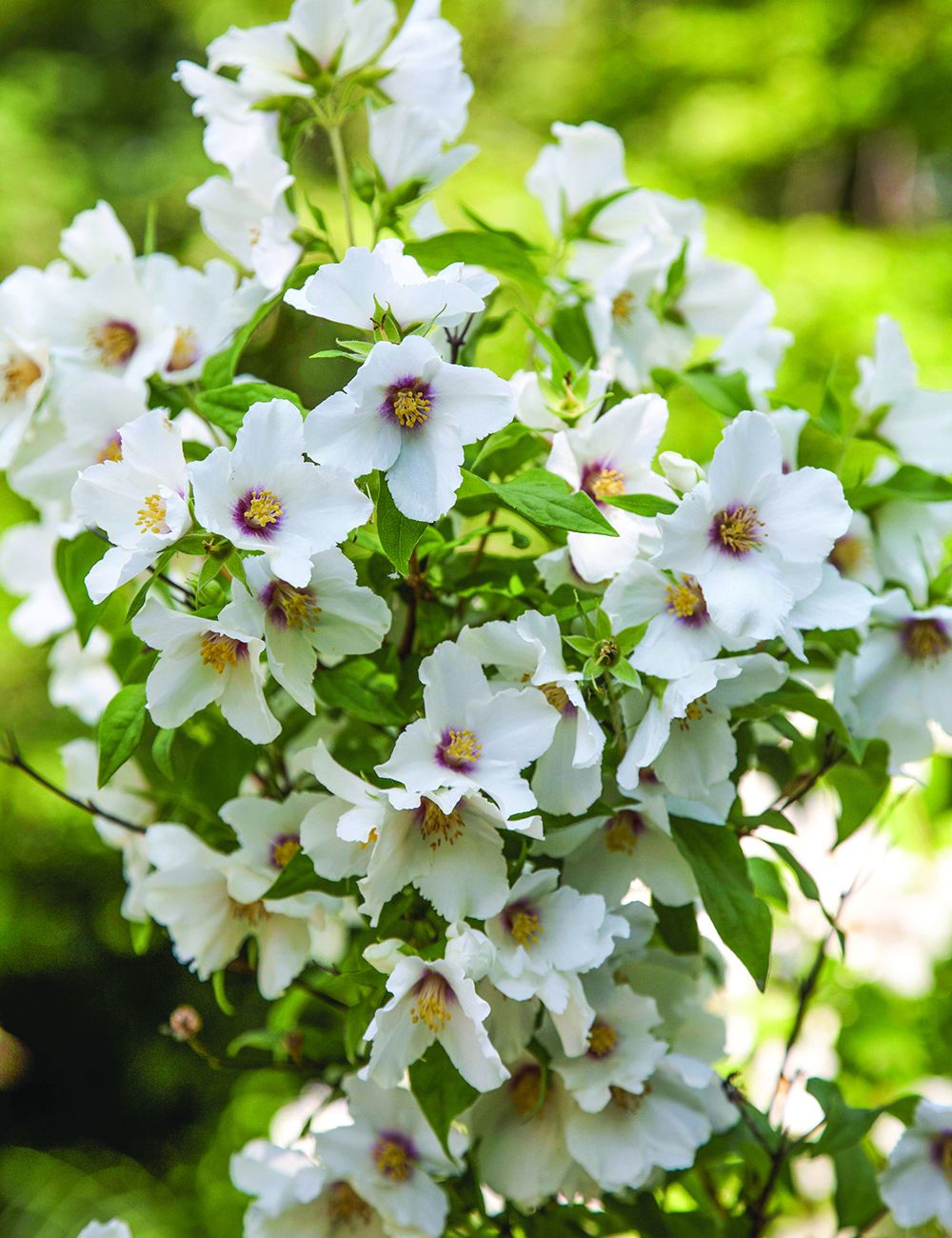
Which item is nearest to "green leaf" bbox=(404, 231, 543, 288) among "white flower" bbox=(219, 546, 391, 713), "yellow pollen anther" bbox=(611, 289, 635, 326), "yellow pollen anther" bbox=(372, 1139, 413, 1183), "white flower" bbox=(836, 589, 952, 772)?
"yellow pollen anther" bbox=(611, 289, 635, 326)

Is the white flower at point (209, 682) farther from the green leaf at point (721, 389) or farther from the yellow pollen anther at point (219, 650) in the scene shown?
the green leaf at point (721, 389)

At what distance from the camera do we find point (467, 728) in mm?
509

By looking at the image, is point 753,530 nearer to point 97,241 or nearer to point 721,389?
point 721,389

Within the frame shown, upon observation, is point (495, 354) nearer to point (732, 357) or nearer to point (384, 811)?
point (732, 357)

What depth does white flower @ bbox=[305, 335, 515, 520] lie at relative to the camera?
459 millimetres

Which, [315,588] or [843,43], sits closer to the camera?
[315,588]

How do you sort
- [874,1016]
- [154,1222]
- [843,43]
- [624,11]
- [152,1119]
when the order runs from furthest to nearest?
[624,11], [843,43], [152,1119], [154,1222], [874,1016]

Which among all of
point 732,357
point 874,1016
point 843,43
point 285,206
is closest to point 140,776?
point 285,206

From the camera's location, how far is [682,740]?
0.54 meters

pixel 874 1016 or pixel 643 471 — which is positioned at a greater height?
pixel 643 471

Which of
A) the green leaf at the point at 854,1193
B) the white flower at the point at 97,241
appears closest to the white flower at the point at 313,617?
the white flower at the point at 97,241

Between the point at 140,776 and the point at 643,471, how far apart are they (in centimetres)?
43

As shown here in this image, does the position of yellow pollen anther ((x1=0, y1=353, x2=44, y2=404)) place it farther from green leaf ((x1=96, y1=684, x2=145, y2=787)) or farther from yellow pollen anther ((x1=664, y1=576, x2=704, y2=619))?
yellow pollen anther ((x1=664, y1=576, x2=704, y2=619))

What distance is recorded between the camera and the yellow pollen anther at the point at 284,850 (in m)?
0.61
